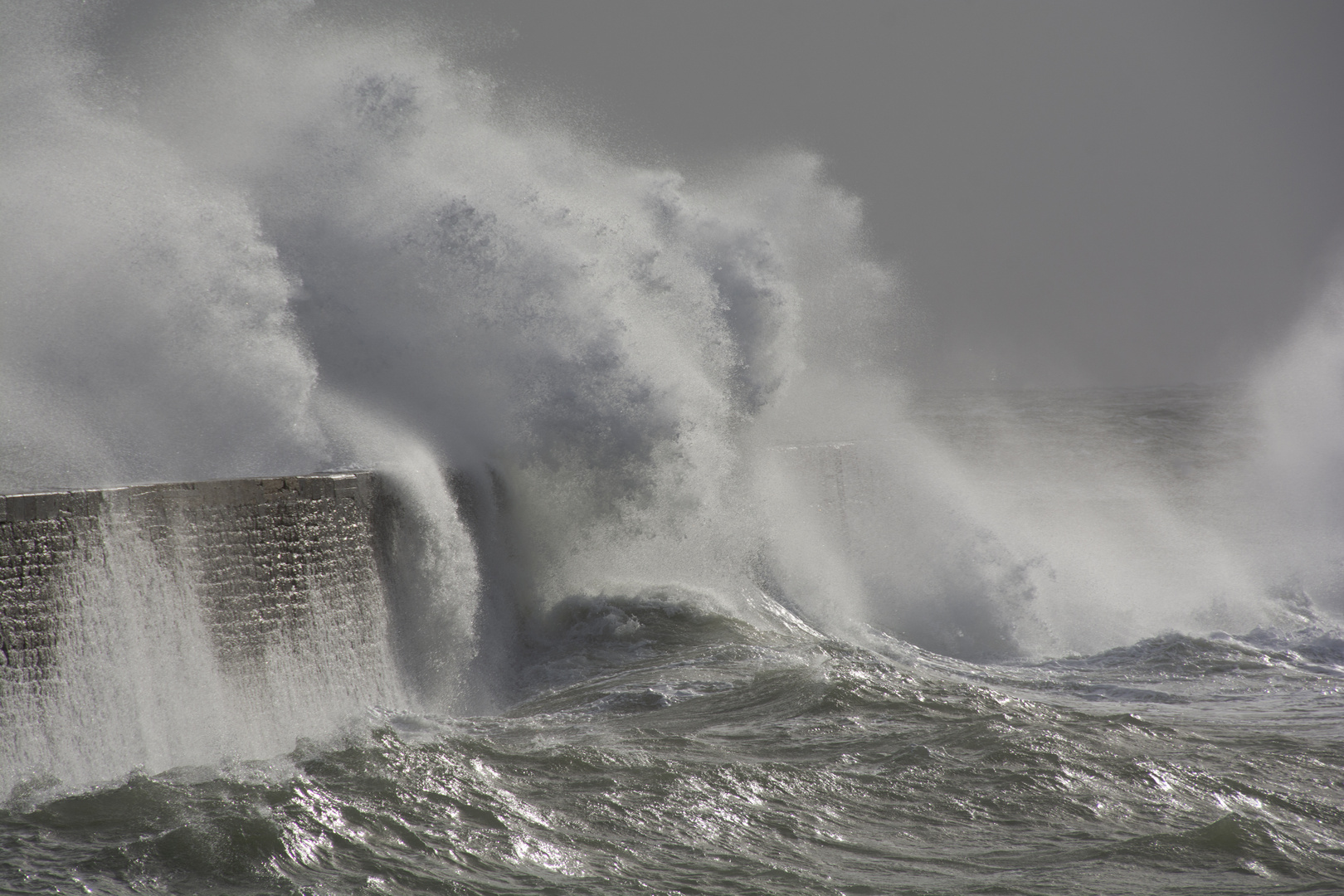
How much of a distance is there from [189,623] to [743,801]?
2730 millimetres

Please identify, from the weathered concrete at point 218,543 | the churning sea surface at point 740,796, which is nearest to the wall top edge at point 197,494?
the weathered concrete at point 218,543

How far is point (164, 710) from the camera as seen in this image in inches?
189

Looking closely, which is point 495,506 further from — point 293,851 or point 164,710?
point 293,851

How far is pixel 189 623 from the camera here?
201 inches

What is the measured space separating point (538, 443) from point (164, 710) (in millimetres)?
4296

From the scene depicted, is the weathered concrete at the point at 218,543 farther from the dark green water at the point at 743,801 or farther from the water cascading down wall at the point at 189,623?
the dark green water at the point at 743,801

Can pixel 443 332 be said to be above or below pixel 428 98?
below

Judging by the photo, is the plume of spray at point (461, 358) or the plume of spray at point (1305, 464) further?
the plume of spray at point (1305, 464)

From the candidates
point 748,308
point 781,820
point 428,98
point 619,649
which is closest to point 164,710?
point 781,820

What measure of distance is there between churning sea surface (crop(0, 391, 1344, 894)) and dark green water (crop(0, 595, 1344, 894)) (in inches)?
0.6

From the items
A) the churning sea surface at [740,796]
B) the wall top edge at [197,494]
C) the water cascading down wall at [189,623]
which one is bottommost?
the churning sea surface at [740,796]

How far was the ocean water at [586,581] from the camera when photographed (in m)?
4.12

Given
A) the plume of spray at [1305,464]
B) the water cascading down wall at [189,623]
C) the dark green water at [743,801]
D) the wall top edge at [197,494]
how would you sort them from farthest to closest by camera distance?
the plume of spray at [1305,464], the wall top edge at [197,494], the water cascading down wall at [189,623], the dark green water at [743,801]

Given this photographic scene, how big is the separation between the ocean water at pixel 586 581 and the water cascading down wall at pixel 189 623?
4 cm
